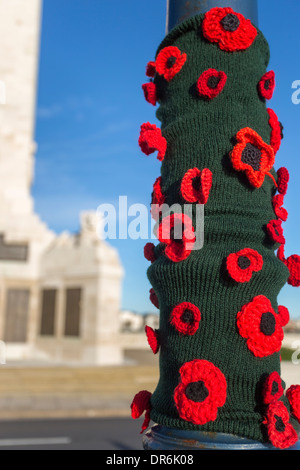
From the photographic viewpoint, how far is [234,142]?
199cm

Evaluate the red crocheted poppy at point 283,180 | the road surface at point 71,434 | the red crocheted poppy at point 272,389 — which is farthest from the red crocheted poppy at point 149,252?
the road surface at point 71,434

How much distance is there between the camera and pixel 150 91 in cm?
236

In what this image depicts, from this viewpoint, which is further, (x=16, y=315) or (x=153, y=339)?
(x=16, y=315)

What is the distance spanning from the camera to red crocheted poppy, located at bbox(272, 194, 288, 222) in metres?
2.06

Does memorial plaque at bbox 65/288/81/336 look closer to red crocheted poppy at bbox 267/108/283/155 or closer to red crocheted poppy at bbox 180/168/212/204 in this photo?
red crocheted poppy at bbox 267/108/283/155

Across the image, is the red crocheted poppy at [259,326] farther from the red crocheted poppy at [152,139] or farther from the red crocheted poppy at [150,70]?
the red crocheted poppy at [150,70]

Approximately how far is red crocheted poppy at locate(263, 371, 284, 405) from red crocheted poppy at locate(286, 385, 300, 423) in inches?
6.5

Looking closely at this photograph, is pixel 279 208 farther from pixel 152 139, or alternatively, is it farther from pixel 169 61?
pixel 169 61

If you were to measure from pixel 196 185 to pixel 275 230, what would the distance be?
0.36 m

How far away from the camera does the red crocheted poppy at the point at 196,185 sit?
6.24ft

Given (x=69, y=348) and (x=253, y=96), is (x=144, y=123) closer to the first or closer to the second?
(x=253, y=96)

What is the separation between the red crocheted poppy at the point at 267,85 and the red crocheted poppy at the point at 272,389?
119 cm

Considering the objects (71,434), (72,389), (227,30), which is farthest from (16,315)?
(227,30)

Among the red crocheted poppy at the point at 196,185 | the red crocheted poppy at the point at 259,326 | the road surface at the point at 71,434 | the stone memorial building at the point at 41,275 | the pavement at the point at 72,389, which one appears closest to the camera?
the red crocheted poppy at the point at 259,326
